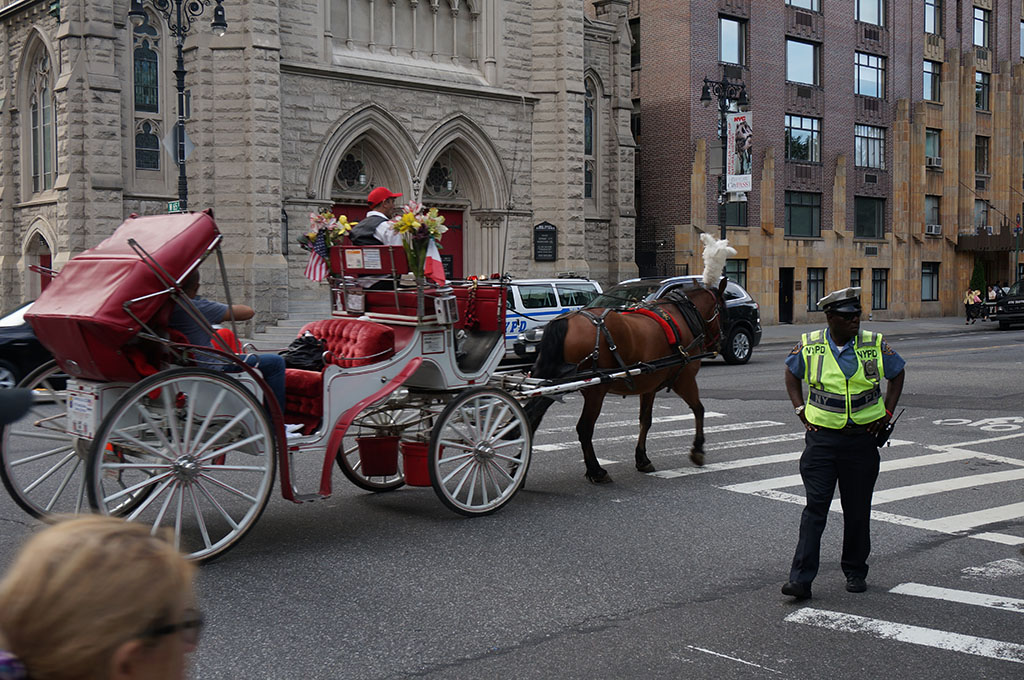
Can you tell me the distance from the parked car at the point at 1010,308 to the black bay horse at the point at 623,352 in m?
29.9

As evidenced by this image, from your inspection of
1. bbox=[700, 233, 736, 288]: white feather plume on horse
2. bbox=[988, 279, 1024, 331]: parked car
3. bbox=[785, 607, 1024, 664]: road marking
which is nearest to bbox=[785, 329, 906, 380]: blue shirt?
bbox=[785, 607, 1024, 664]: road marking

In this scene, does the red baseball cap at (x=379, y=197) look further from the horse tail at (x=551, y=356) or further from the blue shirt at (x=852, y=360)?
the blue shirt at (x=852, y=360)

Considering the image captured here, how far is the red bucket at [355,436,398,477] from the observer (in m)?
8.76

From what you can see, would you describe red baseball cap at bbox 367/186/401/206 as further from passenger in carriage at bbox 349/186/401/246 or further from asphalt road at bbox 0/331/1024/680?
asphalt road at bbox 0/331/1024/680

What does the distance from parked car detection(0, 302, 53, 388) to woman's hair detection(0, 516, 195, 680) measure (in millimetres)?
15648

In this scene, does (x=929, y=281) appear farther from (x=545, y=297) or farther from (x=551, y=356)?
(x=551, y=356)

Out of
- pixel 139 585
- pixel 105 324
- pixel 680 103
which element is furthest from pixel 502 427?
pixel 680 103

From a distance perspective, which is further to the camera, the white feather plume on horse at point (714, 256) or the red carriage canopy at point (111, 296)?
the white feather plume on horse at point (714, 256)

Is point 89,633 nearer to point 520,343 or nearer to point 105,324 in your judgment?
point 105,324

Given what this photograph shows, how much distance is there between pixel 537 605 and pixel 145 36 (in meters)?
23.1

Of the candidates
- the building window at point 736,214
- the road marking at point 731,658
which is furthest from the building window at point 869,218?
the road marking at point 731,658

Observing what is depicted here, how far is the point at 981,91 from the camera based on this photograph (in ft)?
166

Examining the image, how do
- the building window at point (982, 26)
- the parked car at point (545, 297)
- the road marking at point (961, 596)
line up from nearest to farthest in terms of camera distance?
the road marking at point (961, 596)
the parked car at point (545, 297)
the building window at point (982, 26)

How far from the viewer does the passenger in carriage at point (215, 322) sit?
694 cm
